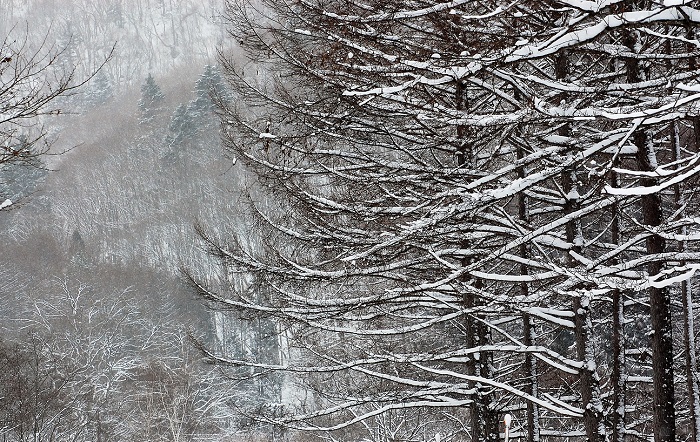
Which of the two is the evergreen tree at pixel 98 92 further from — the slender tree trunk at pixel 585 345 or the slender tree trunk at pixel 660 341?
the slender tree trunk at pixel 660 341

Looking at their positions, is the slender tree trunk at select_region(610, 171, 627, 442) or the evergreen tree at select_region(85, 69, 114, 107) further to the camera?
the evergreen tree at select_region(85, 69, 114, 107)

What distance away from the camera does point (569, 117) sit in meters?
3.32

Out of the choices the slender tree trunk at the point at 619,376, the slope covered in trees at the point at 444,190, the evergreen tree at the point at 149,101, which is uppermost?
the evergreen tree at the point at 149,101

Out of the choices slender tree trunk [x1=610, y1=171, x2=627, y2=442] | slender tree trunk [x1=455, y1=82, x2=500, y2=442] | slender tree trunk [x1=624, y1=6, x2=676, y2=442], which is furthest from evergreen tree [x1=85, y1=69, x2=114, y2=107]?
slender tree trunk [x1=624, y1=6, x2=676, y2=442]

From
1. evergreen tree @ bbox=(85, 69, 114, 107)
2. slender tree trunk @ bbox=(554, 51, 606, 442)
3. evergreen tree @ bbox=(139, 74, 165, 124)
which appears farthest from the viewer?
evergreen tree @ bbox=(85, 69, 114, 107)

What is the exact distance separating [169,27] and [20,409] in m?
122

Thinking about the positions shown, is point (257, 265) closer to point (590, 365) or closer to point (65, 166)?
point (590, 365)

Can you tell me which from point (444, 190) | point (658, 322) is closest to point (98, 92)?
point (444, 190)

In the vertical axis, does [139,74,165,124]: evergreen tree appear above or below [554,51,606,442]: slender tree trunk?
above

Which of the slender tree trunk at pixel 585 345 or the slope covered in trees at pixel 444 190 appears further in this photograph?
the slender tree trunk at pixel 585 345

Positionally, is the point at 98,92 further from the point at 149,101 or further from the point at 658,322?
the point at 658,322

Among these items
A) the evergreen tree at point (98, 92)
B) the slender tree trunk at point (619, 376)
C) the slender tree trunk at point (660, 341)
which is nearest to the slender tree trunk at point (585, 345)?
the slender tree trunk at point (660, 341)

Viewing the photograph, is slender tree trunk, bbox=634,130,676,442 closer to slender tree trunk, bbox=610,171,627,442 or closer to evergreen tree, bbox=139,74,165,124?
slender tree trunk, bbox=610,171,627,442

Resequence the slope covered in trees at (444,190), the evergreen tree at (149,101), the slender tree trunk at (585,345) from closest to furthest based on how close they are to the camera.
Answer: the slope covered in trees at (444,190)
the slender tree trunk at (585,345)
the evergreen tree at (149,101)
